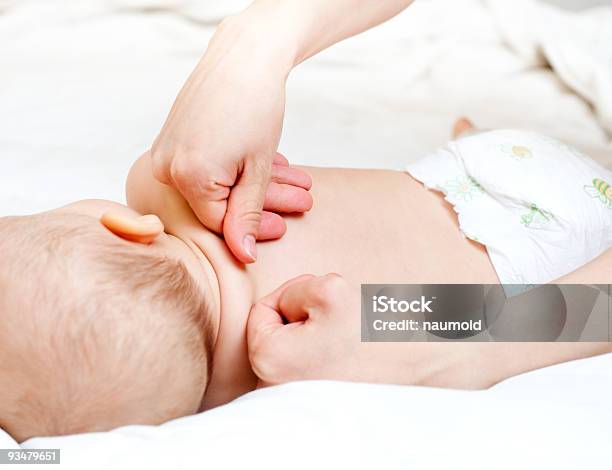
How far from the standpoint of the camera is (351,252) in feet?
3.79

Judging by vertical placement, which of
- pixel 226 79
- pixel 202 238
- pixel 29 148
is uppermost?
pixel 226 79

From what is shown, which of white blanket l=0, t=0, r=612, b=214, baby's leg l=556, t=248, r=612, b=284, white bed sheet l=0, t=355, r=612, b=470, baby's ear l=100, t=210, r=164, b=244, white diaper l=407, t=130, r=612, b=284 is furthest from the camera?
white blanket l=0, t=0, r=612, b=214

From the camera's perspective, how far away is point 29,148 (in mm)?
1646

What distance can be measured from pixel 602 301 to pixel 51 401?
67 centimetres

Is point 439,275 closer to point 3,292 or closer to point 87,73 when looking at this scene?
point 3,292

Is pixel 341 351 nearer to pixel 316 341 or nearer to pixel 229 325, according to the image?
pixel 316 341

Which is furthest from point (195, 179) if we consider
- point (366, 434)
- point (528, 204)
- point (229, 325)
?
point (528, 204)

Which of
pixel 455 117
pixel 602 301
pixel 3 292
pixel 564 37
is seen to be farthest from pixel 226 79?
pixel 564 37

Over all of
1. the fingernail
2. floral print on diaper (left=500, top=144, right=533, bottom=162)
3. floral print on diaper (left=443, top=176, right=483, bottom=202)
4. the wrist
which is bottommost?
floral print on diaper (left=443, top=176, right=483, bottom=202)

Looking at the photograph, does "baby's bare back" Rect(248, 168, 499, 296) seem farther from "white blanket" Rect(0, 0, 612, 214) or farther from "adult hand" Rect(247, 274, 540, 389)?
"white blanket" Rect(0, 0, 612, 214)

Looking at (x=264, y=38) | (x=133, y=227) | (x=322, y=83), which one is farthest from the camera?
(x=322, y=83)

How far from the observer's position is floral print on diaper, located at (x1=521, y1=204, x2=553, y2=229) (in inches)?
49.3

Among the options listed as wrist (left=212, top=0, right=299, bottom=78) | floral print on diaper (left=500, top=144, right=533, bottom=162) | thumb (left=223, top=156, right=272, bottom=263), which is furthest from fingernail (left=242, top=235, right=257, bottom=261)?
floral print on diaper (left=500, top=144, right=533, bottom=162)

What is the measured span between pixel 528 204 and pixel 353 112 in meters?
0.65
